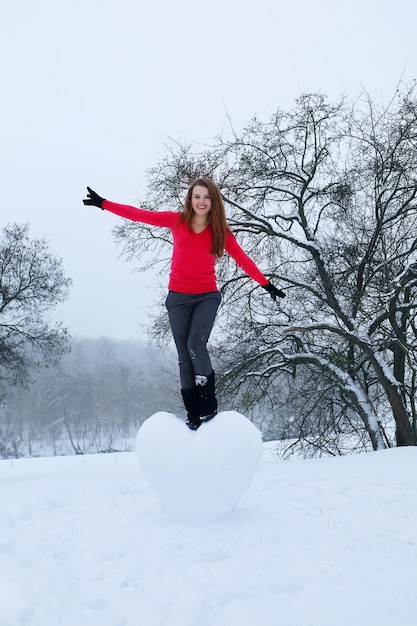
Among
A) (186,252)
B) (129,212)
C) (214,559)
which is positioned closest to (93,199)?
(129,212)

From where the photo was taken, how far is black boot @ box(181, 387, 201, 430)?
135 inches

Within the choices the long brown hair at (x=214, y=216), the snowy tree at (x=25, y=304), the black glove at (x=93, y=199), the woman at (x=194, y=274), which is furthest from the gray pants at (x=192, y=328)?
the snowy tree at (x=25, y=304)

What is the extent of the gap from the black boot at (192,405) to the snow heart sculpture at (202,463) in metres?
0.16

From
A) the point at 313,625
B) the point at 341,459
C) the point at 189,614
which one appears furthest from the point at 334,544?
the point at 341,459

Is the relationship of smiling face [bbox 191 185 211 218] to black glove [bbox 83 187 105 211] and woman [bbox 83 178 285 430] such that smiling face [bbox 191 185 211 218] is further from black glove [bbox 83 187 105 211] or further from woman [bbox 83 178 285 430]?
black glove [bbox 83 187 105 211]

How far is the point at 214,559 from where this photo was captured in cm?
248

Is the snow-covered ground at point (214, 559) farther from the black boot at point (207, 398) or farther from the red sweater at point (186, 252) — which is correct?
the red sweater at point (186, 252)

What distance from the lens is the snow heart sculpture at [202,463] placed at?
10.1ft

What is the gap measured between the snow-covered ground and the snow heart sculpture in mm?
121

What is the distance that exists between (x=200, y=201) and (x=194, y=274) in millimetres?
559

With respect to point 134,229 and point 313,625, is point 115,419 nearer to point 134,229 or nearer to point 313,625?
point 134,229

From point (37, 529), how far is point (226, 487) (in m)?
1.22

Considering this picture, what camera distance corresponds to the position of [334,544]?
2.64 m

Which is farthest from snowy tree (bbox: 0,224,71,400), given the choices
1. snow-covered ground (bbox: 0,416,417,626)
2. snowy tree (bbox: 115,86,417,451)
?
snow-covered ground (bbox: 0,416,417,626)
